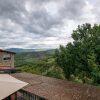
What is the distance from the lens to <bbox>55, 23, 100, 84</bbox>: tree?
29703mm

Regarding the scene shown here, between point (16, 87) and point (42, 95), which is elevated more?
point (16, 87)

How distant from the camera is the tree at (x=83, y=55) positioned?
29703 millimetres

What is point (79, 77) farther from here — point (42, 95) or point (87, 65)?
point (42, 95)

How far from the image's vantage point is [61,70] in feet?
117

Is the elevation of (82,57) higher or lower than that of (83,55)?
lower

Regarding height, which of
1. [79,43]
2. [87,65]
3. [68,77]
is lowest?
[68,77]

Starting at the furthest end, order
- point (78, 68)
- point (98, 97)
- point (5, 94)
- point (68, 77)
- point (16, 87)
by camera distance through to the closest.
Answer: point (68, 77) → point (78, 68) → point (98, 97) → point (16, 87) → point (5, 94)

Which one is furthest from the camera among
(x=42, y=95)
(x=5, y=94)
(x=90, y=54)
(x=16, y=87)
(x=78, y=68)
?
(x=78, y=68)

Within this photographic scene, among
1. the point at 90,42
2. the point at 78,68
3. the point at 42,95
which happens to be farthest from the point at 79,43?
the point at 42,95

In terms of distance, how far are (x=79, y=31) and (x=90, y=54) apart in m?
4.12

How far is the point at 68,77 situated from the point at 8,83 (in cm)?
2372

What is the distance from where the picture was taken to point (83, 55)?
103 ft

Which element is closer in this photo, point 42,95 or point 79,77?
point 42,95

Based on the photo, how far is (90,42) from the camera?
1228 inches
